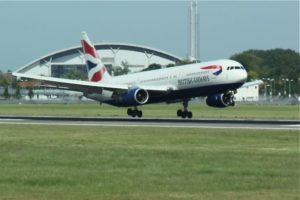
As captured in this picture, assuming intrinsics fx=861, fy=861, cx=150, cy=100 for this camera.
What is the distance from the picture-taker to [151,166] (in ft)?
77.4

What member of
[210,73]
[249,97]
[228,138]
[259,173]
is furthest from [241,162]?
[249,97]

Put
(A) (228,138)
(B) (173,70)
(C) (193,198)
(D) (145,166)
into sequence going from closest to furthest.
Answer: (C) (193,198) → (D) (145,166) → (A) (228,138) → (B) (173,70)

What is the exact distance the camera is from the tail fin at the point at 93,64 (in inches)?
2862

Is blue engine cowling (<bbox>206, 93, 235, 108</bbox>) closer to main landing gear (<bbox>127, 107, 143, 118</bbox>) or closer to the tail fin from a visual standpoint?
main landing gear (<bbox>127, 107, 143, 118</bbox>)

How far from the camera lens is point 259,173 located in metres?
21.9

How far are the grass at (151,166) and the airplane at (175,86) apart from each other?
23.3 metres

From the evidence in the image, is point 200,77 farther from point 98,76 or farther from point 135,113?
point 98,76

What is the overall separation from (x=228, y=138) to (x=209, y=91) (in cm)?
2633

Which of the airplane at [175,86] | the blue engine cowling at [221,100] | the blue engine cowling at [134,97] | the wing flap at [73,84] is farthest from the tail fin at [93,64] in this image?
the blue engine cowling at [221,100]

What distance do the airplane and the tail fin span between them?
3.77m

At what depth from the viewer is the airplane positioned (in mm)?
60812

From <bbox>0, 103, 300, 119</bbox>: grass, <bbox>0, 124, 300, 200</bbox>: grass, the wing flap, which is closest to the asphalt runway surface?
<bbox>0, 124, 300, 200</bbox>: grass

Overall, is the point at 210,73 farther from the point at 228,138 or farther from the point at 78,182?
the point at 78,182

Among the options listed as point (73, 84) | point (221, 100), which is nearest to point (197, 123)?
point (221, 100)
